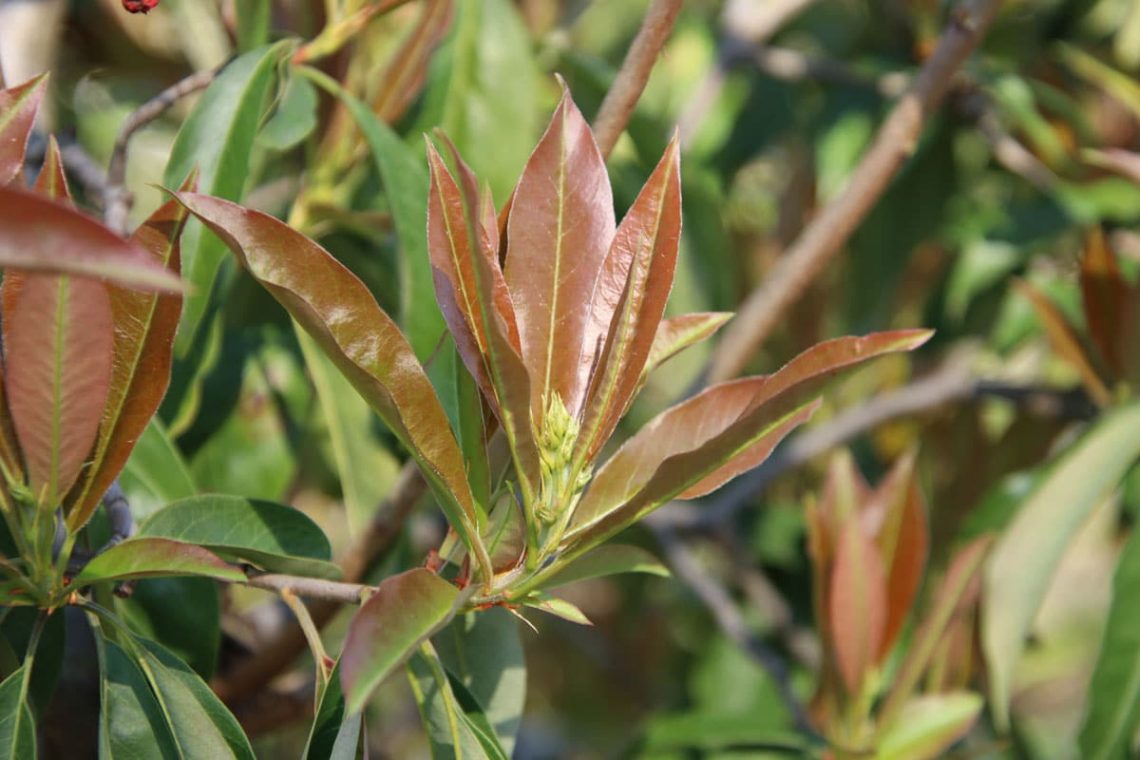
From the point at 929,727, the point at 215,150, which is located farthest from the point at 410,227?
the point at 929,727

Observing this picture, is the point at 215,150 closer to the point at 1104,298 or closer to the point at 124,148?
the point at 124,148

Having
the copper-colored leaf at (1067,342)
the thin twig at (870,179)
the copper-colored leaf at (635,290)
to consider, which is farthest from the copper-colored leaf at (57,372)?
the copper-colored leaf at (1067,342)

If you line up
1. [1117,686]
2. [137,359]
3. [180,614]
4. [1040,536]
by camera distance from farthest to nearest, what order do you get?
1. [1040,536]
2. [1117,686]
3. [180,614]
4. [137,359]

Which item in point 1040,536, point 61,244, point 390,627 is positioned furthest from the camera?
point 1040,536

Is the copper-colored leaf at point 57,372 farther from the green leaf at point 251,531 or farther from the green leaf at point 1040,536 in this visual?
the green leaf at point 1040,536

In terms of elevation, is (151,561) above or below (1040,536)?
above

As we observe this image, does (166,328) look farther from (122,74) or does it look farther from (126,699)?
(122,74)
